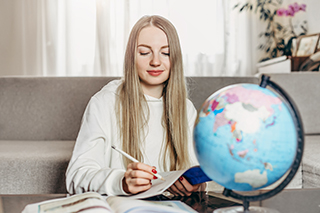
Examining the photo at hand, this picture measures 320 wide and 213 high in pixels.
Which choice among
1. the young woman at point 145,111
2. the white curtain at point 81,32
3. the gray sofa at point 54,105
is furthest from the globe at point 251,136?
the white curtain at point 81,32

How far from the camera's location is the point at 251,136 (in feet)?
1.98

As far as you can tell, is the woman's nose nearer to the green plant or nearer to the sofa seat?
the sofa seat

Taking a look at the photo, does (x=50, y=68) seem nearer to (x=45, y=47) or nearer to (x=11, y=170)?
(x=45, y=47)

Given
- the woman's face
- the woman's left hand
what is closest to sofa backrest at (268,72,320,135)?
the woman's face

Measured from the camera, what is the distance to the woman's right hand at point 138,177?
0.83 metres

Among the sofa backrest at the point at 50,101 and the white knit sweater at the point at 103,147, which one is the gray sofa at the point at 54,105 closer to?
the sofa backrest at the point at 50,101

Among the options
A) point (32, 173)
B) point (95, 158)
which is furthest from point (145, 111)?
point (32, 173)

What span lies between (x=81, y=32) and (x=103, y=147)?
3.49 metres

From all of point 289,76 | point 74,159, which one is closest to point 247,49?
point 289,76

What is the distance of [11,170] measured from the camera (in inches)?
66.9

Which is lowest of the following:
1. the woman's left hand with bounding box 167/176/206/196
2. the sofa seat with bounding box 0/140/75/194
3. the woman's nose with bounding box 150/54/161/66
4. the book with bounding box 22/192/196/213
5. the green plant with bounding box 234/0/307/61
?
the sofa seat with bounding box 0/140/75/194

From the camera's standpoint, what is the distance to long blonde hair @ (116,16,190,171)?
1.27 metres

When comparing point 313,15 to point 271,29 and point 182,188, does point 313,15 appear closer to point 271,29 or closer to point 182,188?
point 271,29

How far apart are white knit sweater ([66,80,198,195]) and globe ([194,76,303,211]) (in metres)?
0.36
